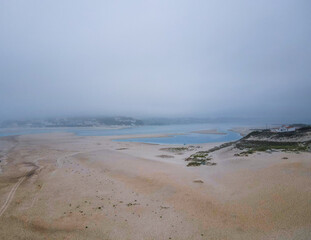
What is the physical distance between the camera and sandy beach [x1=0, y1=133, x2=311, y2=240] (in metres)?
8.00

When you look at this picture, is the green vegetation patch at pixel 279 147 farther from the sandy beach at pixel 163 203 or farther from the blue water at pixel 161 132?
the blue water at pixel 161 132

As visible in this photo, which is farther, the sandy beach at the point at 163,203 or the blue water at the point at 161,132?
the blue water at the point at 161,132

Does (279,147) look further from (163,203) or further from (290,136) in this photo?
(163,203)

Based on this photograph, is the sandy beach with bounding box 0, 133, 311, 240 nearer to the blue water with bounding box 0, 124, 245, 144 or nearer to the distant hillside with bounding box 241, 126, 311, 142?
the distant hillside with bounding box 241, 126, 311, 142

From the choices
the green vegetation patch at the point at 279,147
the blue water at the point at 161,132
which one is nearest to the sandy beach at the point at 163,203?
the green vegetation patch at the point at 279,147

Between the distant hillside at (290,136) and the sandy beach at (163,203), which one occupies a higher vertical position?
the distant hillside at (290,136)

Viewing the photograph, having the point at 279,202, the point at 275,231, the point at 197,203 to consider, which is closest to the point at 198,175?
the point at 197,203

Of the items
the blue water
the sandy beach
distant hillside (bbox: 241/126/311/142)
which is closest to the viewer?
the sandy beach

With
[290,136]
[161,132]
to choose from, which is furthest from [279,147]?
[161,132]

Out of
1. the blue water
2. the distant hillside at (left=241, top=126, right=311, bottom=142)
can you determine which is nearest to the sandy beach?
the distant hillside at (left=241, top=126, right=311, bottom=142)

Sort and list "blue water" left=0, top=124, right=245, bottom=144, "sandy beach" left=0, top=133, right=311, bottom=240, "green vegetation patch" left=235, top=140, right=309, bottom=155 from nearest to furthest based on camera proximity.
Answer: "sandy beach" left=0, top=133, right=311, bottom=240 → "green vegetation patch" left=235, top=140, right=309, bottom=155 → "blue water" left=0, top=124, right=245, bottom=144

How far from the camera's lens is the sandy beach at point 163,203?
8.00 meters

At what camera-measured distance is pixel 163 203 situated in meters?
10.9

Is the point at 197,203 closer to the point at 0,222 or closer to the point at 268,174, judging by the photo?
the point at 268,174
